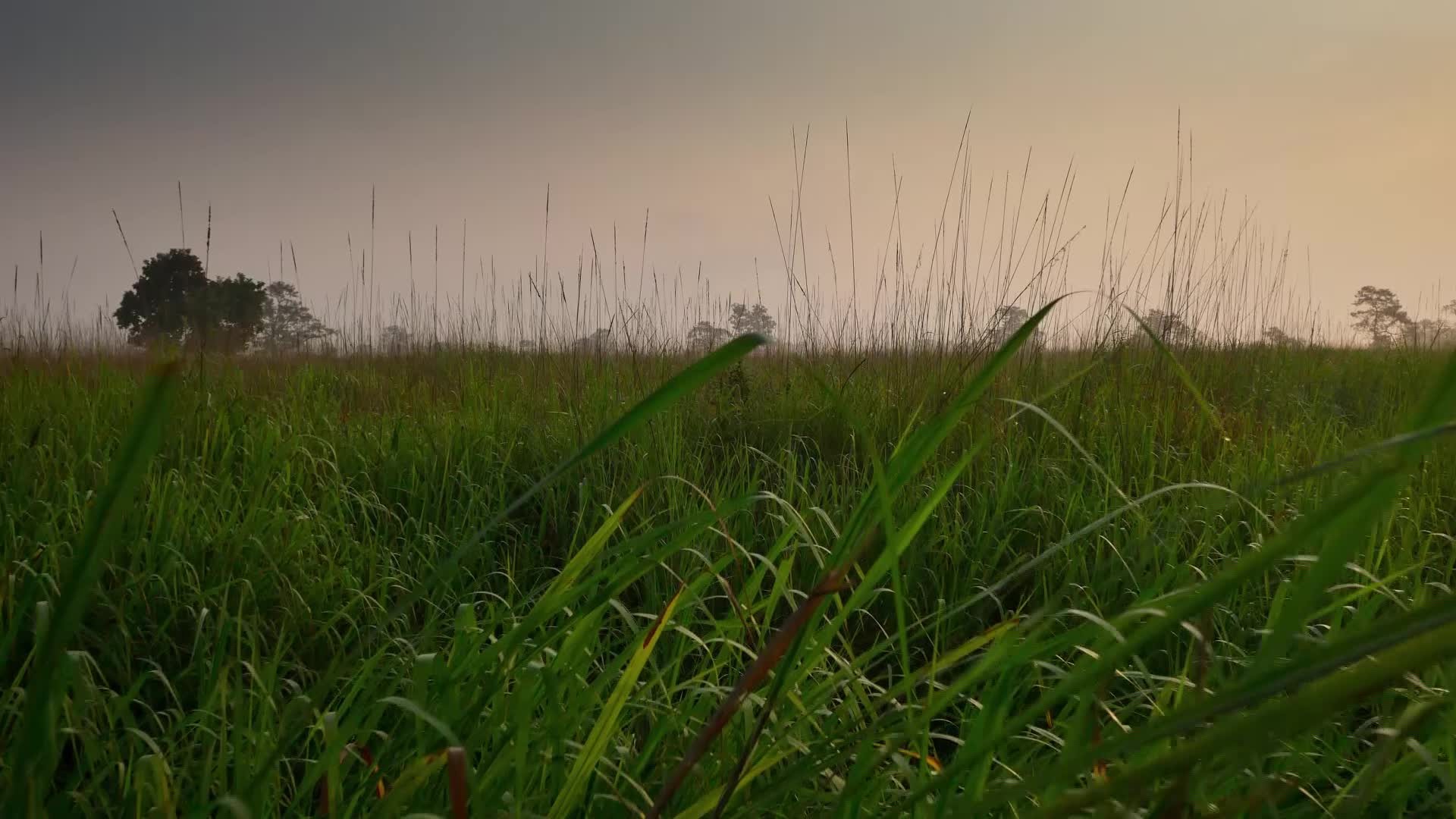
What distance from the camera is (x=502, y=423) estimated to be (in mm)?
2920

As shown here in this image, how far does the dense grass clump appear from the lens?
502 mm

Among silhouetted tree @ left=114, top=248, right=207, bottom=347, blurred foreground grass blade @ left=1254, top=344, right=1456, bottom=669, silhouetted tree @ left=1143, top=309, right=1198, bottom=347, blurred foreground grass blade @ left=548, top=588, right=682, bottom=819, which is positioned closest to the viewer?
blurred foreground grass blade @ left=1254, top=344, right=1456, bottom=669

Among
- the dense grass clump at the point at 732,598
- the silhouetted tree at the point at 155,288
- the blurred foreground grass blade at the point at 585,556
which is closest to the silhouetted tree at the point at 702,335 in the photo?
the dense grass clump at the point at 732,598

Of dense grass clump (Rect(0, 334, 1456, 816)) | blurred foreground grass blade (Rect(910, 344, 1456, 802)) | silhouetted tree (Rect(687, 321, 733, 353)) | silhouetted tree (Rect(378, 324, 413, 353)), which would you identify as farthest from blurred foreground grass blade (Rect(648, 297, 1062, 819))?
silhouetted tree (Rect(378, 324, 413, 353))

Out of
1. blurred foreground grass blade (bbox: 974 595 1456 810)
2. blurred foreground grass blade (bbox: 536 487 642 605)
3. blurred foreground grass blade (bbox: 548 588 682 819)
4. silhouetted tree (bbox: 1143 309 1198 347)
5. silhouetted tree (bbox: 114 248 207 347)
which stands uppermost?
silhouetted tree (bbox: 114 248 207 347)

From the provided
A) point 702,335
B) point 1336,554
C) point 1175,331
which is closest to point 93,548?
point 1336,554

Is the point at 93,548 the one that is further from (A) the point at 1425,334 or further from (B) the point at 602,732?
(A) the point at 1425,334

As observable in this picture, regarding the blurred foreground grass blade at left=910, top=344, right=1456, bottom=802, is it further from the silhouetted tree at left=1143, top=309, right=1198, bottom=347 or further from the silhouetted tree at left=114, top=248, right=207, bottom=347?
the silhouetted tree at left=114, top=248, right=207, bottom=347

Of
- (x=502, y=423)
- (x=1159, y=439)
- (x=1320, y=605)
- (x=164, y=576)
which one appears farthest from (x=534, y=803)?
(x=1159, y=439)

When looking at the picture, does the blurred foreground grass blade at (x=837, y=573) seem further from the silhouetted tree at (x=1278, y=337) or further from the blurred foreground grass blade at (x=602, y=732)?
the silhouetted tree at (x=1278, y=337)

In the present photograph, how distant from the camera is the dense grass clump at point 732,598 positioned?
1.65 ft

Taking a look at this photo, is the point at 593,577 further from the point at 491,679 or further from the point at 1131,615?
the point at 1131,615

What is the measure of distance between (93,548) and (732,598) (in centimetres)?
54

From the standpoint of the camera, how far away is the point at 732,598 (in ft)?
2.70
